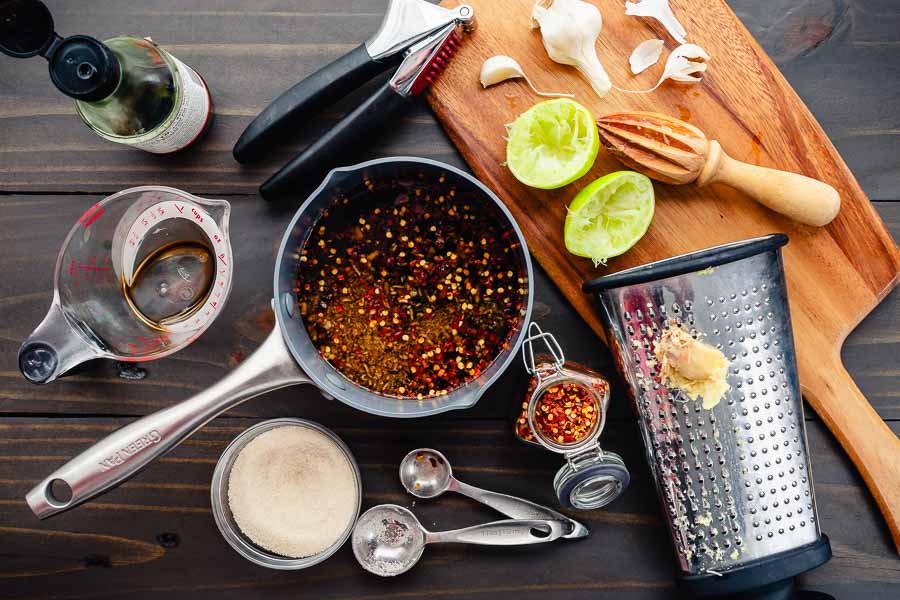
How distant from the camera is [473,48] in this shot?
1113mm

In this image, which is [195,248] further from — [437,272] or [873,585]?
[873,585]

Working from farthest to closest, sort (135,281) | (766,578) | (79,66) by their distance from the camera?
(135,281) → (766,578) → (79,66)

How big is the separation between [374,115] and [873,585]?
1261mm

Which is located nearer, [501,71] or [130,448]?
[130,448]

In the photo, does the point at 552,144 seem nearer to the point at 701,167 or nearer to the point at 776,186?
the point at 701,167

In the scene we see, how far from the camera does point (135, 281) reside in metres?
1.09

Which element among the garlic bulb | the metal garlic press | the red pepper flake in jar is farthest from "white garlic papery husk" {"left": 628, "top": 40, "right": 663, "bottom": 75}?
the red pepper flake in jar

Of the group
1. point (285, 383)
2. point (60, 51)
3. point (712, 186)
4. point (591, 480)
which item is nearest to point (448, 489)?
point (591, 480)

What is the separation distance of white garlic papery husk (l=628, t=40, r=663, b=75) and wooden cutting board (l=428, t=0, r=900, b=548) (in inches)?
0.5

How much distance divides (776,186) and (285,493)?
1.02 meters

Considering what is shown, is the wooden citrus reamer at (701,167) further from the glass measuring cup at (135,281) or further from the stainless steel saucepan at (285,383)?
the glass measuring cup at (135,281)

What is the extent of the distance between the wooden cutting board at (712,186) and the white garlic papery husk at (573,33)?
2 cm

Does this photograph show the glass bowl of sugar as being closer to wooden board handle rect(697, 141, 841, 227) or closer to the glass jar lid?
the glass jar lid

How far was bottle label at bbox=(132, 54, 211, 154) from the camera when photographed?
1011 millimetres
